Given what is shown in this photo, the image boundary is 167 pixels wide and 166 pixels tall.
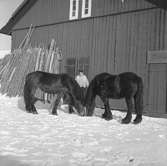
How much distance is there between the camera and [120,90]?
930cm

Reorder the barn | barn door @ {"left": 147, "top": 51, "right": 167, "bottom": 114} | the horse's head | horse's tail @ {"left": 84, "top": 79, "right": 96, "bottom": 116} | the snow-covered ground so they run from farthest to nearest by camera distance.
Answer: the barn, barn door @ {"left": 147, "top": 51, "right": 167, "bottom": 114}, the horse's head, horse's tail @ {"left": 84, "top": 79, "right": 96, "bottom": 116}, the snow-covered ground

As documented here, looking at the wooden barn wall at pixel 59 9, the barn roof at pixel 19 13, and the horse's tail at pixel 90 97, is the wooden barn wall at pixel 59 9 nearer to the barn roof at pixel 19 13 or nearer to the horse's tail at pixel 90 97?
the barn roof at pixel 19 13

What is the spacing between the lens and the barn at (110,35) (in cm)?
1188

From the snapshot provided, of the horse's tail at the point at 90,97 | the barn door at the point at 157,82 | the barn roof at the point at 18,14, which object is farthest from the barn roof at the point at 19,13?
the horse's tail at the point at 90,97

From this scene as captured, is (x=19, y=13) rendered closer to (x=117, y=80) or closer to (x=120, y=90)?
(x=117, y=80)

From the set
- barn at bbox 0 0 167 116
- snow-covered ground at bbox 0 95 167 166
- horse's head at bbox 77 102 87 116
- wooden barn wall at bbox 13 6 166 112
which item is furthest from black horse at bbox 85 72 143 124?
wooden barn wall at bbox 13 6 166 112

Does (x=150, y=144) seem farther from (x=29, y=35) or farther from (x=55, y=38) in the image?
(x=29, y=35)

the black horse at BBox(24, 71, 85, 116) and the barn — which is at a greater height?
the barn


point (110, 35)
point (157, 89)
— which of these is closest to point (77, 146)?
point (157, 89)

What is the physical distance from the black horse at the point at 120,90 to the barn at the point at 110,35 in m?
2.60

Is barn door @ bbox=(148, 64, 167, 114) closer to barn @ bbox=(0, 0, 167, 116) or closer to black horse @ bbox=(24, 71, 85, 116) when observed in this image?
barn @ bbox=(0, 0, 167, 116)

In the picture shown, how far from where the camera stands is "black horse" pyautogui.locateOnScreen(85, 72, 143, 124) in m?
8.97

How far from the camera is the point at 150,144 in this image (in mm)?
5633

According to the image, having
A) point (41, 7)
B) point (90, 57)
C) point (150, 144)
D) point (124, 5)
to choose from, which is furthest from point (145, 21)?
point (150, 144)
